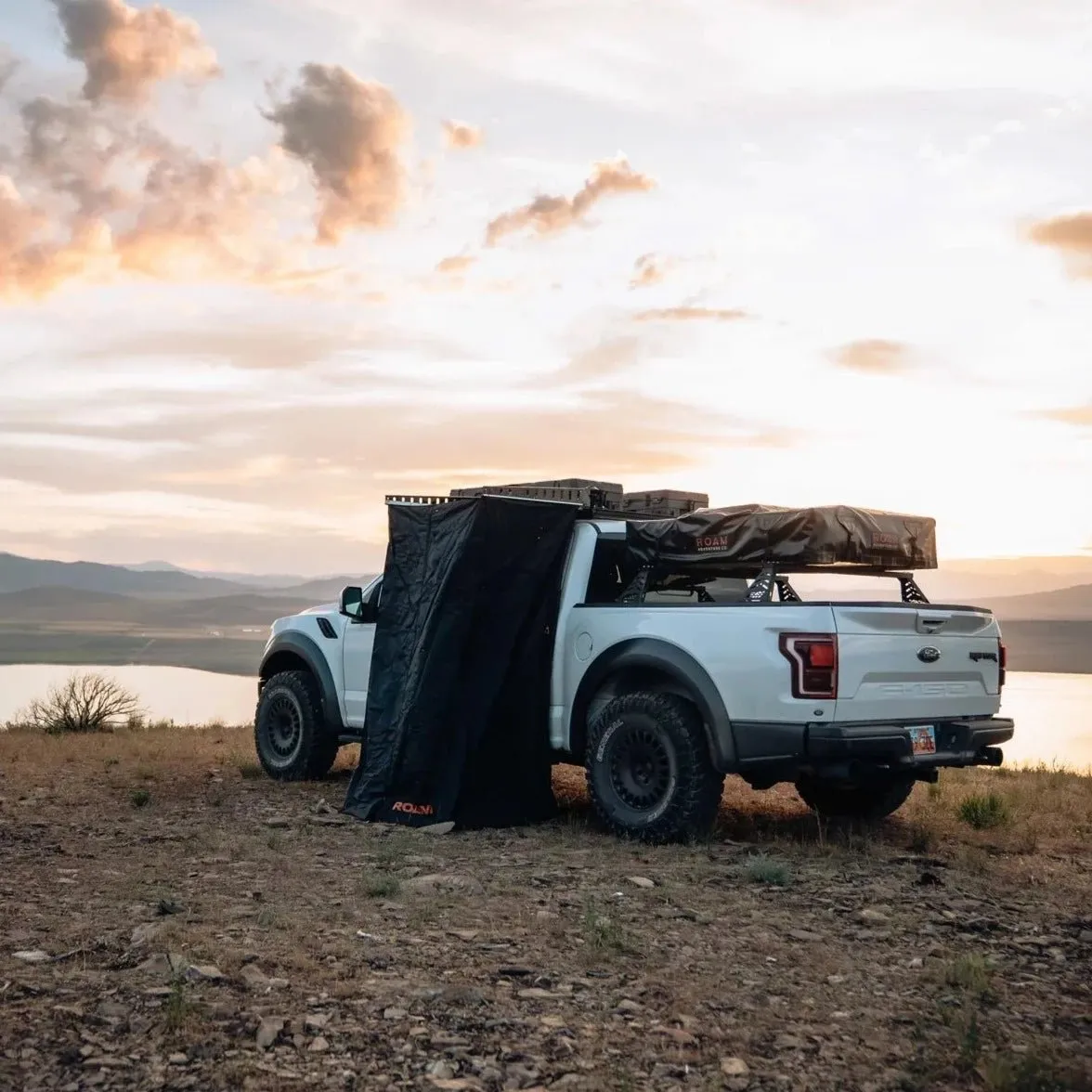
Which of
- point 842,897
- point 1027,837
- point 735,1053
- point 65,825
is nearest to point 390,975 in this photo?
point 735,1053

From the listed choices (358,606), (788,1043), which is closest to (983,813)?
(358,606)

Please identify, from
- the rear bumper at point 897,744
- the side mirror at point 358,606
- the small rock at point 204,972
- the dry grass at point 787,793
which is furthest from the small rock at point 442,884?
the side mirror at point 358,606

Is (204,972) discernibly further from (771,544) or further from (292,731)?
(292,731)

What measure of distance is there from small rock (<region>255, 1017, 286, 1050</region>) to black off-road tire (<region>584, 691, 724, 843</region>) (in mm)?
4176

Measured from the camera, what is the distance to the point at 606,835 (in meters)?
9.23

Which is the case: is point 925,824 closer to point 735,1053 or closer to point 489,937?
point 489,937

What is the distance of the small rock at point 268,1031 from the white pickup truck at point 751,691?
4.16 meters

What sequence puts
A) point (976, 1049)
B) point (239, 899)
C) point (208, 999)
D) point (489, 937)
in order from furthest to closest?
point (239, 899) < point (489, 937) < point (208, 999) < point (976, 1049)

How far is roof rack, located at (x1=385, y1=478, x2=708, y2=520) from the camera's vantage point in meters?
10.5

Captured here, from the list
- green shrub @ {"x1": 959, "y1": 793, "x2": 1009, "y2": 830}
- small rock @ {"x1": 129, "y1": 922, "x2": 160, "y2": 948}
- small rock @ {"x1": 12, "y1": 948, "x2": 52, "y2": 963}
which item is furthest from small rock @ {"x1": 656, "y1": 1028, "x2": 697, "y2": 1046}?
green shrub @ {"x1": 959, "y1": 793, "x2": 1009, "y2": 830}

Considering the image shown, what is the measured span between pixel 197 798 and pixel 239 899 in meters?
4.13

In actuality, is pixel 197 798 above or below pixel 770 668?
below

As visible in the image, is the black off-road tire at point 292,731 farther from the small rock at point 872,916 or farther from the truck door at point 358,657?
the small rock at point 872,916

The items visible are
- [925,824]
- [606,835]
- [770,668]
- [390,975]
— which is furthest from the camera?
[925,824]
